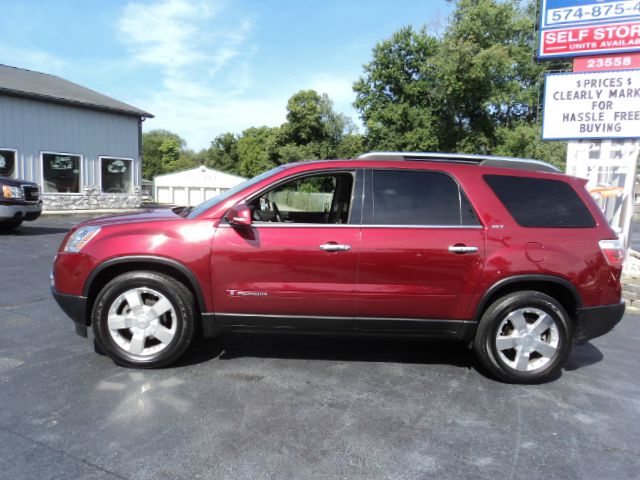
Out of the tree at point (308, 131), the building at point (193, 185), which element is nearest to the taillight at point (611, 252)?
the building at point (193, 185)

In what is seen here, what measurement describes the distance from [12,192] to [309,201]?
9199 millimetres

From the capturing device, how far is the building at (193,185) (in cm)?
3847

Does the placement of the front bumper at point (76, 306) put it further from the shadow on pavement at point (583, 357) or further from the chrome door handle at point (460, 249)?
the shadow on pavement at point (583, 357)

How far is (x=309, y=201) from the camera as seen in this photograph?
5160 mm

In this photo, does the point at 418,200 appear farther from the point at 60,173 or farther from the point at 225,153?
the point at 225,153

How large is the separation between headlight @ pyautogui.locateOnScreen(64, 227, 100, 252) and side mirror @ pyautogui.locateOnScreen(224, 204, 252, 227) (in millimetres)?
1146

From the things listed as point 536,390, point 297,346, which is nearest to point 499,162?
point 536,390

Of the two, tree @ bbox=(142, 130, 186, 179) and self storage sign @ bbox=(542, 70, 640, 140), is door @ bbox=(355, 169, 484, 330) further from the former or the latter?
tree @ bbox=(142, 130, 186, 179)

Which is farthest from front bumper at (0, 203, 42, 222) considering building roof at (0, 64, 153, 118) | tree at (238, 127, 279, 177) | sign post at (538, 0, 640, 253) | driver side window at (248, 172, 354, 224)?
tree at (238, 127, 279, 177)

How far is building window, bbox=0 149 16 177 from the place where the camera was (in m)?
17.3

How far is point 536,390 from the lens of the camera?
3.63m

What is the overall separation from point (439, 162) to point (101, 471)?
10.7 ft

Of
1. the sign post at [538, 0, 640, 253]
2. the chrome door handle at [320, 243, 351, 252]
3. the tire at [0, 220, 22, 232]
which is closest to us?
the chrome door handle at [320, 243, 351, 252]

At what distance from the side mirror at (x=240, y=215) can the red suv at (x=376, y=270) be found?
0.06ft
